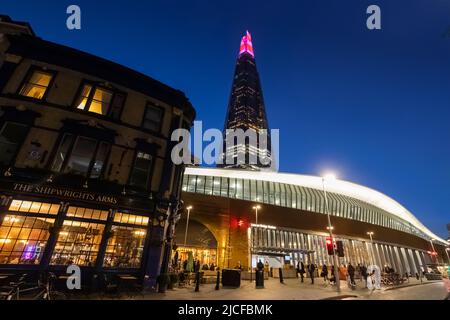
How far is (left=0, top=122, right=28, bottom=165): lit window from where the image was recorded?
1208 cm

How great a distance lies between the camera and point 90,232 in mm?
12656

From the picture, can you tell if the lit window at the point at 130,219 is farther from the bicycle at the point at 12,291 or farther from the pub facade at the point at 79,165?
the bicycle at the point at 12,291

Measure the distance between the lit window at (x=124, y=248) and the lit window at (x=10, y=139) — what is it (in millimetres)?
6537

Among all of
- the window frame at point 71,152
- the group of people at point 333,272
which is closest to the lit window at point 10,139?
the window frame at point 71,152

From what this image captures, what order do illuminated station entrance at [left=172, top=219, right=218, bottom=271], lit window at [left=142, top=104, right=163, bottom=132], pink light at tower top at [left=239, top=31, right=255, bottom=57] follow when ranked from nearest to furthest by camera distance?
lit window at [left=142, top=104, right=163, bottom=132], illuminated station entrance at [left=172, top=219, right=218, bottom=271], pink light at tower top at [left=239, top=31, right=255, bottom=57]

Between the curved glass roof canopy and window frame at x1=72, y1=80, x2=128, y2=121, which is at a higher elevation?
the curved glass roof canopy

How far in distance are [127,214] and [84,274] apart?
3585 mm

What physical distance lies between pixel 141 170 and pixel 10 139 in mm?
6946

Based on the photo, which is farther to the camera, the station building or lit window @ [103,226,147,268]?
the station building

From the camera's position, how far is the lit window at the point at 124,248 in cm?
1283

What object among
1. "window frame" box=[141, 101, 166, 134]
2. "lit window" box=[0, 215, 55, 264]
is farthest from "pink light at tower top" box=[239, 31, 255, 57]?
"lit window" box=[0, 215, 55, 264]

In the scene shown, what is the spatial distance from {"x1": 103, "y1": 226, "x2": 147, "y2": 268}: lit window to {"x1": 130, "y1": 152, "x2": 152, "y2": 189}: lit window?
9.43 ft

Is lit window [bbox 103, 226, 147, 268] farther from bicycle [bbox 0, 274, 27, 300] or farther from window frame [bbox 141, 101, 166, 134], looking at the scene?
window frame [bbox 141, 101, 166, 134]

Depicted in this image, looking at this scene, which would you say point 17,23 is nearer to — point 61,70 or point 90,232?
point 61,70
